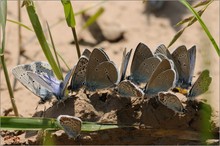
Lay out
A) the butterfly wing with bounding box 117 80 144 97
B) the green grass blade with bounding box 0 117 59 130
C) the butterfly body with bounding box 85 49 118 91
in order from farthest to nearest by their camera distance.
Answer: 1. the butterfly body with bounding box 85 49 118 91
2. the butterfly wing with bounding box 117 80 144 97
3. the green grass blade with bounding box 0 117 59 130

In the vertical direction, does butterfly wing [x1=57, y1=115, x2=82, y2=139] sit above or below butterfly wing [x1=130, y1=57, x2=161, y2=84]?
below

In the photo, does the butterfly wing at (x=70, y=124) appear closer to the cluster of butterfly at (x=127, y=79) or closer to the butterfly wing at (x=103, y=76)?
the cluster of butterfly at (x=127, y=79)

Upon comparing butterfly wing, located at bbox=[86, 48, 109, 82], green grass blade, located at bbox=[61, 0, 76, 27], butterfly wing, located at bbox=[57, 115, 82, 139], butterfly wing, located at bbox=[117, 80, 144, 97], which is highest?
green grass blade, located at bbox=[61, 0, 76, 27]

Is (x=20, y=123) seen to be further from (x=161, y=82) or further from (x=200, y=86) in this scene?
(x=200, y=86)

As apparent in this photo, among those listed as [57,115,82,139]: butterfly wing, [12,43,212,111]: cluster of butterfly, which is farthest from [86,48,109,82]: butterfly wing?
[57,115,82,139]: butterfly wing

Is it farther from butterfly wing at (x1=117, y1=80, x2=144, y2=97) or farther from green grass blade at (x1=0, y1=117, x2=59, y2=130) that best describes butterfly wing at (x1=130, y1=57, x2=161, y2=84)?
green grass blade at (x1=0, y1=117, x2=59, y2=130)

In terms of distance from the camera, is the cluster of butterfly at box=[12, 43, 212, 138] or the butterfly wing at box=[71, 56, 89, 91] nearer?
the cluster of butterfly at box=[12, 43, 212, 138]

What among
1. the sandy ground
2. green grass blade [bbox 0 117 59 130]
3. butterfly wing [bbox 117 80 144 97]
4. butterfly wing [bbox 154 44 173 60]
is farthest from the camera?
the sandy ground
